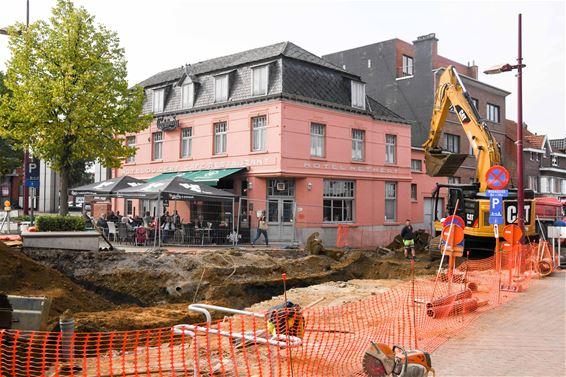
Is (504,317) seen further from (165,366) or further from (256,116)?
(256,116)

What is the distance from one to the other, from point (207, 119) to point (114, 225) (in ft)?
25.0

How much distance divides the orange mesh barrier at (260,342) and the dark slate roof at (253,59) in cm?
1569

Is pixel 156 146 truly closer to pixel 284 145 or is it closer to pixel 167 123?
pixel 167 123

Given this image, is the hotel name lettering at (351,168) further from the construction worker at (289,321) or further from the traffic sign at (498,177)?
the construction worker at (289,321)

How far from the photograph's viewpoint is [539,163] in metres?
46.6

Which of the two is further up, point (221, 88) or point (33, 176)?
point (221, 88)

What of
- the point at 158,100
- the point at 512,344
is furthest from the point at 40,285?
the point at 158,100

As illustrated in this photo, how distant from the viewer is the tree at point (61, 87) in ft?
66.5

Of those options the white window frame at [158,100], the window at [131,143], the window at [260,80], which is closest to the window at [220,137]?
the window at [260,80]

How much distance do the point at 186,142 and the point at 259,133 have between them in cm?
527

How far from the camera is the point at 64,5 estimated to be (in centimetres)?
2112

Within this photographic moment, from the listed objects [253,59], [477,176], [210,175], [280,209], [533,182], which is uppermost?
[253,59]

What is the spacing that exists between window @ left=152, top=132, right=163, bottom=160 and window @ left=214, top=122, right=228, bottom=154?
458 cm

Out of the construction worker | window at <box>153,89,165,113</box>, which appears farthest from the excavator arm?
window at <box>153,89,165,113</box>
